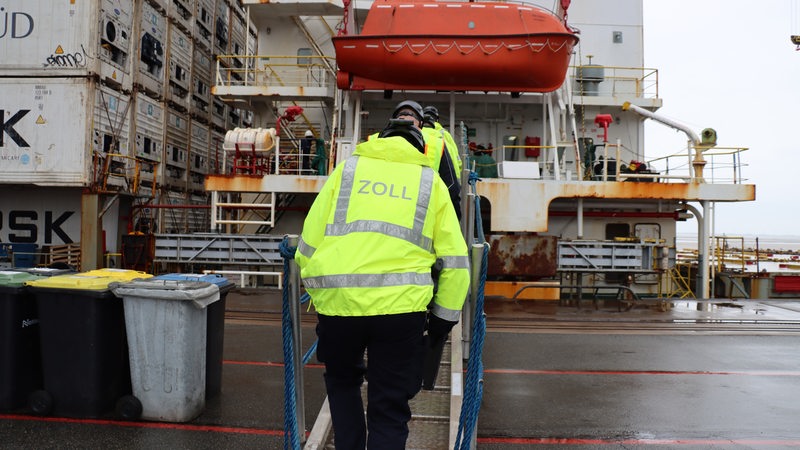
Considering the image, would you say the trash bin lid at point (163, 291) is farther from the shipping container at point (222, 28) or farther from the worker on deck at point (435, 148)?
the shipping container at point (222, 28)

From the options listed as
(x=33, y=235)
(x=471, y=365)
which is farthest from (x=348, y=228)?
(x=33, y=235)

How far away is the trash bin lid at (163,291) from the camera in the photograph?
12.0 feet

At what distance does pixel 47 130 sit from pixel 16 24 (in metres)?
2.53

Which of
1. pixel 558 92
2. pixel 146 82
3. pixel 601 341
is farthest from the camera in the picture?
pixel 146 82

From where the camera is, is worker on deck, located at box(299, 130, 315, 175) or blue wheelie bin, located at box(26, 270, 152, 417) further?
worker on deck, located at box(299, 130, 315, 175)

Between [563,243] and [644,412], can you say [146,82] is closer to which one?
[563,243]

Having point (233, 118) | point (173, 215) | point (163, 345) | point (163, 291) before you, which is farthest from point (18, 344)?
point (233, 118)

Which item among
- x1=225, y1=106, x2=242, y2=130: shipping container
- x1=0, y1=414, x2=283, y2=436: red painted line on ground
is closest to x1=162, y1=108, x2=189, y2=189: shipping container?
x1=225, y1=106, x2=242, y2=130: shipping container

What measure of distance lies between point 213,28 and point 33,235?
10216mm

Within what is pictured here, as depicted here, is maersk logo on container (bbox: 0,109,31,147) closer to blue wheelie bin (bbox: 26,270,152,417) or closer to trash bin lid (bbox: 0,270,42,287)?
trash bin lid (bbox: 0,270,42,287)

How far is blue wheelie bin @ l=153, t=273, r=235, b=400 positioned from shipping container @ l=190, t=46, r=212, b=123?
15.6 meters

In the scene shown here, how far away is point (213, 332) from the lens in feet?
13.5

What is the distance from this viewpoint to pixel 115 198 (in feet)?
42.1

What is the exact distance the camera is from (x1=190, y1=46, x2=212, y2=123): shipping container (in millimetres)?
18500
